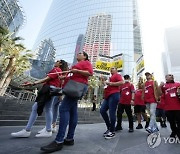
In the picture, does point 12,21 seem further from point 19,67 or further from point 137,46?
point 137,46

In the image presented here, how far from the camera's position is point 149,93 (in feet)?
15.8

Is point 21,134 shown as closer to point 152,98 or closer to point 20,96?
point 152,98

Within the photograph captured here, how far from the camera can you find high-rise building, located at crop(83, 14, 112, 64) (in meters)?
70.6

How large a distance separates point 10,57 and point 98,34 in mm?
59888

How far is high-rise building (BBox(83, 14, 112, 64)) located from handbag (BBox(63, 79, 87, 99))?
65.5 meters

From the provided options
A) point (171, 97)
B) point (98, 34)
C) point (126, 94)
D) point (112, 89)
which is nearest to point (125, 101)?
point (126, 94)

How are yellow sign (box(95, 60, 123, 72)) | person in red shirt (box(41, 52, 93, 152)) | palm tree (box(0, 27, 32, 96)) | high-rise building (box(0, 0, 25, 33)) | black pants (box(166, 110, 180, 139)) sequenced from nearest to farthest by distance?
person in red shirt (box(41, 52, 93, 152))
black pants (box(166, 110, 180, 139))
yellow sign (box(95, 60, 123, 72))
palm tree (box(0, 27, 32, 96))
high-rise building (box(0, 0, 25, 33))

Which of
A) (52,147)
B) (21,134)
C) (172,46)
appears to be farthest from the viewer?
(172,46)

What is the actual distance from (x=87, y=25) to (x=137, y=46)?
24492 millimetres

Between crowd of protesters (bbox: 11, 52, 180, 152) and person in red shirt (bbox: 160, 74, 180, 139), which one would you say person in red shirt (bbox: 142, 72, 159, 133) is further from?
person in red shirt (bbox: 160, 74, 180, 139)

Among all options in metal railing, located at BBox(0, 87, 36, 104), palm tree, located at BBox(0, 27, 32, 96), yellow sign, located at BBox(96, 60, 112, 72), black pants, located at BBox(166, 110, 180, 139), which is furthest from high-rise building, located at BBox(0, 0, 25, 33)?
black pants, located at BBox(166, 110, 180, 139)

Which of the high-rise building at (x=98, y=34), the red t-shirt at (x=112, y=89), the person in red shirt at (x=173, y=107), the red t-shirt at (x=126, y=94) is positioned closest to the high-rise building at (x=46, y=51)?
the high-rise building at (x=98, y=34)

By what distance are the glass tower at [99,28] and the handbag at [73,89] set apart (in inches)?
2401

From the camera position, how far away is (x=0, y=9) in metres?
39.7
